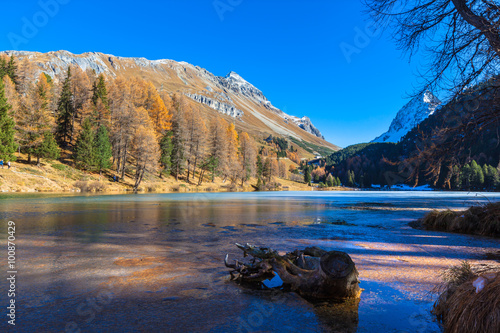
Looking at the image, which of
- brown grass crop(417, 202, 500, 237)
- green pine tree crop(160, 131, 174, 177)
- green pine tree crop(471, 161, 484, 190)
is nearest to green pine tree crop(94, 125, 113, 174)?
green pine tree crop(160, 131, 174, 177)

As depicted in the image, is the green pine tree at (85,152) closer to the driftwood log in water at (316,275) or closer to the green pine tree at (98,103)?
the green pine tree at (98,103)

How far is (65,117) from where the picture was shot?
52.0m

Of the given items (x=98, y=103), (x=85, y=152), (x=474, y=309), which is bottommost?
(x=474, y=309)

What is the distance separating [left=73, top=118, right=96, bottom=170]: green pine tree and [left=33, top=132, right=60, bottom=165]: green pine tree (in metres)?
2.89

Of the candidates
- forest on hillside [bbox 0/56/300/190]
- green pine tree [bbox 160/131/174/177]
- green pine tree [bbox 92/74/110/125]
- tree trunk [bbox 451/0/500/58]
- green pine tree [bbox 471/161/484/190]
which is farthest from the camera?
green pine tree [bbox 471/161/484/190]

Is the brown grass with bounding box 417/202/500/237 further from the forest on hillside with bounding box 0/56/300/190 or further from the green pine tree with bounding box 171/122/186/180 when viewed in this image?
the green pine tree with bounding box 171/122/186/180

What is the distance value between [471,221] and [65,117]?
61.1 metres

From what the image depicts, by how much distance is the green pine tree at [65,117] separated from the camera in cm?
5112

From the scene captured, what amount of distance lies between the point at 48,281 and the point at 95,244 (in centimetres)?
324

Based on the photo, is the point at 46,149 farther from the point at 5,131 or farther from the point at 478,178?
the point at 478,178

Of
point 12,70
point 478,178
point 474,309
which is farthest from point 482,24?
point 478,178

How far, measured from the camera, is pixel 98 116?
53.2 meters

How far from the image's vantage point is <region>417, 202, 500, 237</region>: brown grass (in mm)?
10741

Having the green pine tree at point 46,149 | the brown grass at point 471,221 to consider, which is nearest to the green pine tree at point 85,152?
the green pine tree at point 46,149
